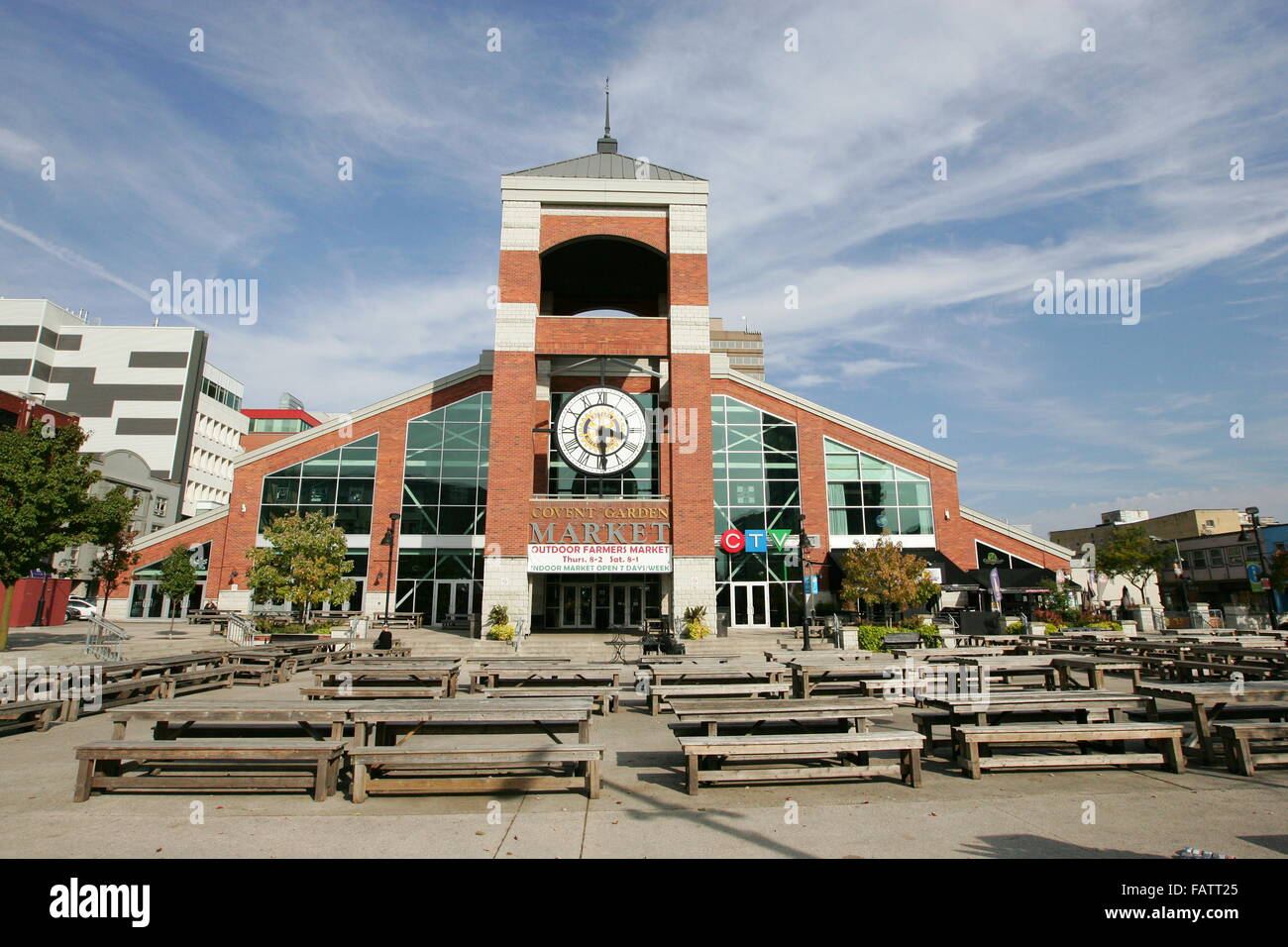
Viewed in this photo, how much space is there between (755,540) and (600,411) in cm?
1150

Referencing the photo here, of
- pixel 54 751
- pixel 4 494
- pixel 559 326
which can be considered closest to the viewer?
pixel 54 751

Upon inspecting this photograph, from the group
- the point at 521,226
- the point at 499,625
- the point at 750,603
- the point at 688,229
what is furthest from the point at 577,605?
the point at 688,229

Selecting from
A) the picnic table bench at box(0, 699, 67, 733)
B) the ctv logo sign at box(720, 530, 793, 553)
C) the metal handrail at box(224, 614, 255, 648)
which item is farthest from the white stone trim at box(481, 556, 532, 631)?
the picnic table bench at box(0, 699, 67, 733)

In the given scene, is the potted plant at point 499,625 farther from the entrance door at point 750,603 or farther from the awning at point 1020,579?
the awning at point 1020,579

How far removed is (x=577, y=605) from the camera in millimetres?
33469

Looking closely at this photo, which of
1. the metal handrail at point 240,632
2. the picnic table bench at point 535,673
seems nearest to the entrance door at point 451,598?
the metal handrail at point 240,632

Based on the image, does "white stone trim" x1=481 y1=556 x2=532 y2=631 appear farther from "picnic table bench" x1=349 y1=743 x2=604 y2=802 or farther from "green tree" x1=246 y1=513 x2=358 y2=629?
"picnic table bench" x1=349 y1=743 x2=604 y2=802

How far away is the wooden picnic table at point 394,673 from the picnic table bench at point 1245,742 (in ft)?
36.4

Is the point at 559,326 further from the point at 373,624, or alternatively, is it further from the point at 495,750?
the point at 495,750

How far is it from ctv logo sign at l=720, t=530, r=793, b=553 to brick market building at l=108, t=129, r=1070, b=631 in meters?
0.11

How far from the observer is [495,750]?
673cm

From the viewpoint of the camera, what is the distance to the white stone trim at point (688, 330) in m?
30.2
